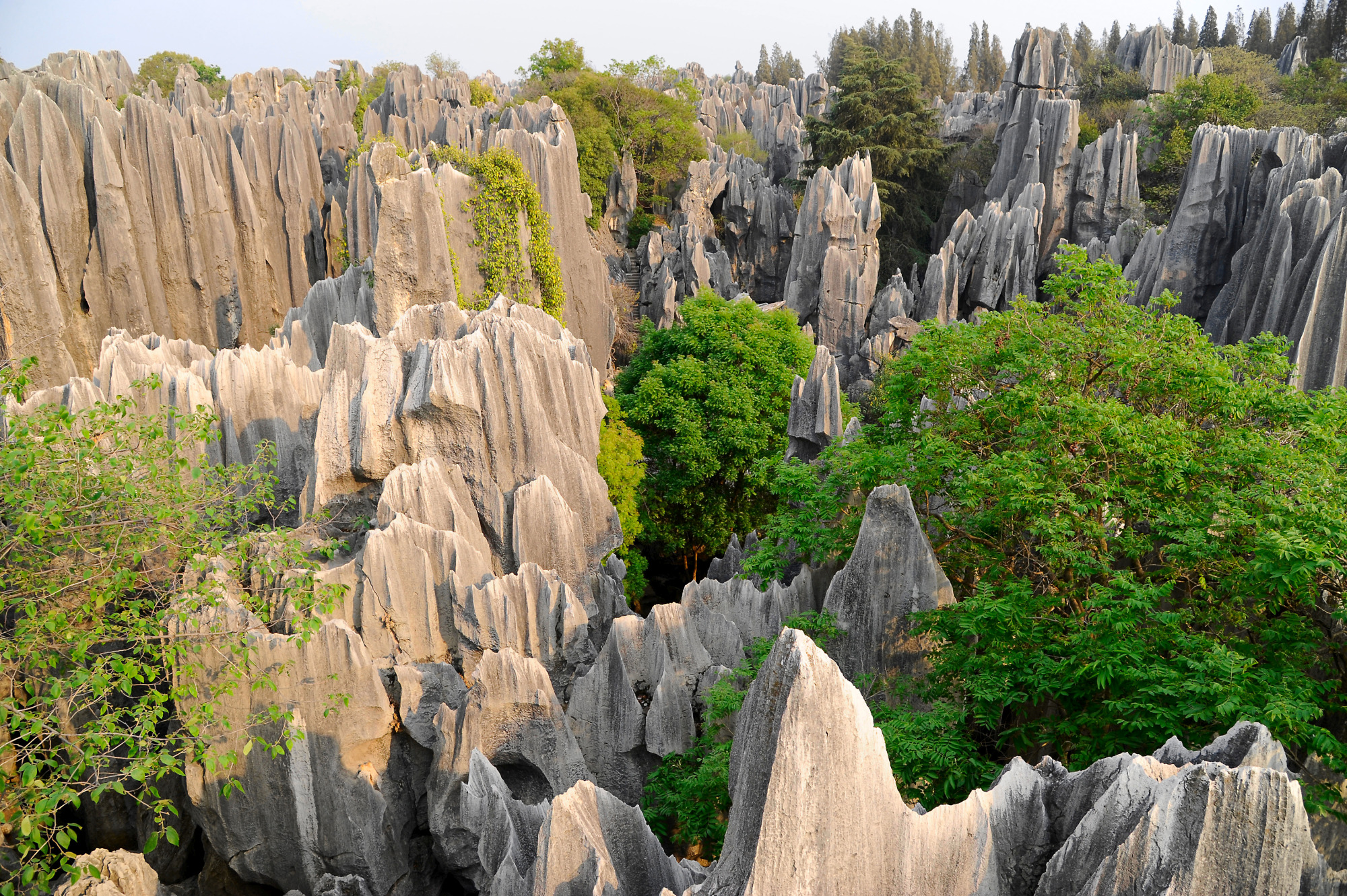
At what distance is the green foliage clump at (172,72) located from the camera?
5963 centimetres

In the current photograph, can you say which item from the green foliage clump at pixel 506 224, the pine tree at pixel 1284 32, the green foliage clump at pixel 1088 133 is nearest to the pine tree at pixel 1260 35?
the pine tree at pixel 1284 32

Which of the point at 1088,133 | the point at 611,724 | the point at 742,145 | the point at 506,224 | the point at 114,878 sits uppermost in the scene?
the point at 742,145

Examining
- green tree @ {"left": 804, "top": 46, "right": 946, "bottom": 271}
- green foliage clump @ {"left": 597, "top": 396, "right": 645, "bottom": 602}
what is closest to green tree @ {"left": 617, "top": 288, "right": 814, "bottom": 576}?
green foliage clump @ {"left": 597, "top": 396, "right": 645, "bottom": 602}

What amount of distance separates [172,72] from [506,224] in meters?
56.0

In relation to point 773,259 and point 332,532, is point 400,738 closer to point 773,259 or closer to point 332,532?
point 332,532

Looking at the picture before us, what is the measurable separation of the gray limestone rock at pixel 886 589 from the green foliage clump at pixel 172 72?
63.3m

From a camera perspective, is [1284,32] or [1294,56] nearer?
[1294,56]

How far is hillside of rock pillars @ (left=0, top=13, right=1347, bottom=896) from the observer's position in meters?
4.89

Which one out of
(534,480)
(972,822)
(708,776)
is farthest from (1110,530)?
(534,480)

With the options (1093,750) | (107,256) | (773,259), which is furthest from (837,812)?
(773,259)

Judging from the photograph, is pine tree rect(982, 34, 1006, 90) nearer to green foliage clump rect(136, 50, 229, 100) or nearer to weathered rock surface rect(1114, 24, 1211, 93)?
weathered rock surface rect(1114, 24, 1211, 93)

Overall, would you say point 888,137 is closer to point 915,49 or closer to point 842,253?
point 842,253

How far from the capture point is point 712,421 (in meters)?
23.2

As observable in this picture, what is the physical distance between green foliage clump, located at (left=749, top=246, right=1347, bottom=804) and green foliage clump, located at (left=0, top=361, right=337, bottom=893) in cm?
741
